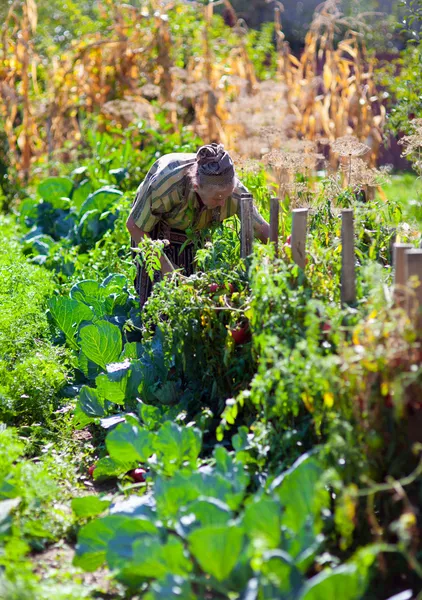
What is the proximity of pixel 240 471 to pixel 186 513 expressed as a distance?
0.24 metres

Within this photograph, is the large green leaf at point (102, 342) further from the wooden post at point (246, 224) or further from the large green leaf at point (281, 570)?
the large green leaf at point (281, 570)

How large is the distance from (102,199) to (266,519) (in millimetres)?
3925

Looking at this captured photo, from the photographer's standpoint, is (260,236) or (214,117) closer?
(260,236)

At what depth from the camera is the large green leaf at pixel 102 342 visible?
3.41 m

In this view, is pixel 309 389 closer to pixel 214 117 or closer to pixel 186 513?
pixel 186 513

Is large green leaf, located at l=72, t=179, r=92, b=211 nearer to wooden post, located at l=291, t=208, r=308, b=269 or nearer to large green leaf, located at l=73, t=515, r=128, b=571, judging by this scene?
wooden post, located at l=291, t=208, r=308, b=269

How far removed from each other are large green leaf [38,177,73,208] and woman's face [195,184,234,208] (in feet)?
9.85

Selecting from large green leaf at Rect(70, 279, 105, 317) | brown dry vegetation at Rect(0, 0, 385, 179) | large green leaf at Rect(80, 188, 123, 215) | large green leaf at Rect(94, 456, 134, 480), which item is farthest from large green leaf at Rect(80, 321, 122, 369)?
brown dry vegetation at Rect(0, 0, 385, 179)

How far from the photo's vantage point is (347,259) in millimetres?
2520

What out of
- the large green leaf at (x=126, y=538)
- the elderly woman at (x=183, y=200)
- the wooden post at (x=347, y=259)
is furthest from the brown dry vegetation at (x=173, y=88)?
the large green leaf at (x=126, y=538)

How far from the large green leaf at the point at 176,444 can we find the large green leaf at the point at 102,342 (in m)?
1.05

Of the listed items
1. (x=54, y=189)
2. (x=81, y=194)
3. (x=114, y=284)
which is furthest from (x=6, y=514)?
(x=54, y=189)

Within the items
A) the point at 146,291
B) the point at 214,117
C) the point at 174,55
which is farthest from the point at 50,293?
the point at 174,55

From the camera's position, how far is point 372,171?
12.4ft
